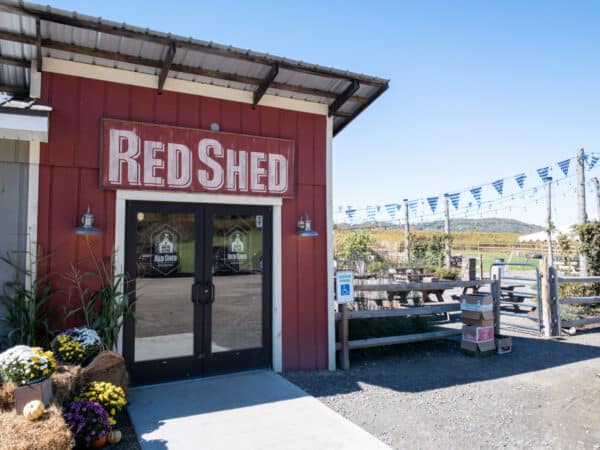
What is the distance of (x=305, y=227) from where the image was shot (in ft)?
18.4

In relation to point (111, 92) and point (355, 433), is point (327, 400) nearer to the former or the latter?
point (355, 433)

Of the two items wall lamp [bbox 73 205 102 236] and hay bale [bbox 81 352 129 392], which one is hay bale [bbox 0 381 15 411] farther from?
wall lamp [bbox 73 205 102 236]

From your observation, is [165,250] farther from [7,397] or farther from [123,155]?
[7,397]

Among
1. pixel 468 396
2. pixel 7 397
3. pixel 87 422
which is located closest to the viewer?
pixel 7 397

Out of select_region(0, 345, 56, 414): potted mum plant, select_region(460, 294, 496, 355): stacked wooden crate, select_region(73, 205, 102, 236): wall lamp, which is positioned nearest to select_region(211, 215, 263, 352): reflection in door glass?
select_region(73, 205, 102, 236): wall lamp

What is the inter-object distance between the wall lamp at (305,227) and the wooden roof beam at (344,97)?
1577mm

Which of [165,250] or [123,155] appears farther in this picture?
[165,250]

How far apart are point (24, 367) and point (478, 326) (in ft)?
20.4

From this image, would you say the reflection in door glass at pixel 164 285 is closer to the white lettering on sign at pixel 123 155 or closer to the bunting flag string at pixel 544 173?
the white lettering on sign at pixel 123 155

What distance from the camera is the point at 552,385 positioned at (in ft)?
17.3

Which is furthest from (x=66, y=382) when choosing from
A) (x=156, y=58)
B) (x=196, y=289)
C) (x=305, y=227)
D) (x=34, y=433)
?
(x=156, y=58)

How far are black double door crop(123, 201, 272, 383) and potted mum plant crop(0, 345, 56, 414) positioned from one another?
153 cm

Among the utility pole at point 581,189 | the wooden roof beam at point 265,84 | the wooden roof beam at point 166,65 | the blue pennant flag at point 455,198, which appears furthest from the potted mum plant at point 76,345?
the blue pennant flag at point 455,198

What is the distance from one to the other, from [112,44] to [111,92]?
21.8 inches
